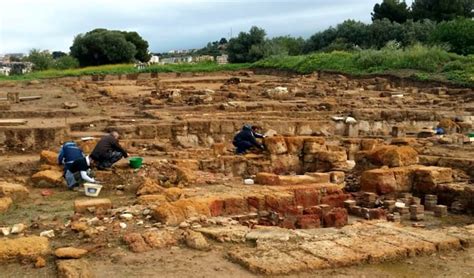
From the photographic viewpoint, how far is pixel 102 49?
48719mm

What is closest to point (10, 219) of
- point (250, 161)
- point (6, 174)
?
point (6, 174)

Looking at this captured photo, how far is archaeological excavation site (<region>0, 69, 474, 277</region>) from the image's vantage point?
6.07m

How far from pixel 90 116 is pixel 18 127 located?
402 centimetres

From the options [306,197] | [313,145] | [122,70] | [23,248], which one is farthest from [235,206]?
[122,70]

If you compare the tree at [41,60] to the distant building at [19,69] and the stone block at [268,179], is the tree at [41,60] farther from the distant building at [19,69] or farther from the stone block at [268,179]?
the stone block at [268,179]

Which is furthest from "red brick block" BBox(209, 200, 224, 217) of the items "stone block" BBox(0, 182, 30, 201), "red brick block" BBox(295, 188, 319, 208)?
"stone block" BBox(0, 182, 30, 201)

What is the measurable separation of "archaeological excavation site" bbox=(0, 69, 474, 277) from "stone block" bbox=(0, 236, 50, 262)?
0.01 metres

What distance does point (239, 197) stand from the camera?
28.6 ft

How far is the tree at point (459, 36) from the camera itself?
31.4 m

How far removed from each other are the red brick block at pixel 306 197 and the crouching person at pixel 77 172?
11.2ft

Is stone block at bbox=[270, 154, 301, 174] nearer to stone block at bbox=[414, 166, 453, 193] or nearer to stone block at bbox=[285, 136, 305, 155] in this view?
stone block at bbox=[285, 136, 305, 155]

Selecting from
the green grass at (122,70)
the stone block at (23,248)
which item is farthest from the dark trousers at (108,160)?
the green grass at (122,70)

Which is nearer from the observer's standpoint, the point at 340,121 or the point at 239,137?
the point at 239,137

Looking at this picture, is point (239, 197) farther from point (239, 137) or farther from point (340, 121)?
point (340, 121)
